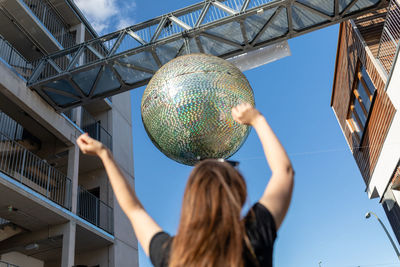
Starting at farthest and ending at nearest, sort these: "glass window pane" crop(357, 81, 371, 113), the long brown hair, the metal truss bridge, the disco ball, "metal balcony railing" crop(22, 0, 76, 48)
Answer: "metal balcony railing" crop(22, 0, 76, 48), "glass window pane" crop(357, 81, 371, 113), the metal truss bridge, the disco ball, the long brown hair

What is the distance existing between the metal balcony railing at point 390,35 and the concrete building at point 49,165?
28.8 feet

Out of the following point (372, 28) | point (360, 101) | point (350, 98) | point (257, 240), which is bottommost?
point (257, 240)

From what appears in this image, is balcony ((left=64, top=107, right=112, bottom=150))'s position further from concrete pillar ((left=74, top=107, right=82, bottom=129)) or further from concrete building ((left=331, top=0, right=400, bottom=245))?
concrete building ((left=331, top=0, right=400, bottom=245))

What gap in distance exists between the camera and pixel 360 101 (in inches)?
492

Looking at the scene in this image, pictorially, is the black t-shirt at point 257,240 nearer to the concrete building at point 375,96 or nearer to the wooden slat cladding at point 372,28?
the concrete building at point 375,96

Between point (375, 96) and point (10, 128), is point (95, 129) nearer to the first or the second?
point (10, 128)

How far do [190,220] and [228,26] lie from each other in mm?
7791

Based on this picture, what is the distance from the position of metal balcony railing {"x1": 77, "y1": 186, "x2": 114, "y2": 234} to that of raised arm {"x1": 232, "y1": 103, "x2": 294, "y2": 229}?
39.3 ft

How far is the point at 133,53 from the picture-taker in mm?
8617

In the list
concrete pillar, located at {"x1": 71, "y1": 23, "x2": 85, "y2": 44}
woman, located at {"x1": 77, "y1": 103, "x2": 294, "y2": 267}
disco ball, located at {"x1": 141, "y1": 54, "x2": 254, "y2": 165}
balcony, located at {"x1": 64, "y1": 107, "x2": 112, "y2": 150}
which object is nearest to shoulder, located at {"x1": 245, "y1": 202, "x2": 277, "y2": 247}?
woman, located at {"x1": 77, "y1": 103, "x2": 294, "y2": 267}

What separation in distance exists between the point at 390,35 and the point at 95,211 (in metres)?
10.5

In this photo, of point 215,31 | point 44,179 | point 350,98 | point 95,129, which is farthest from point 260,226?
point 95,129

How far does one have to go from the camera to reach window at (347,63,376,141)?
11.3 metres

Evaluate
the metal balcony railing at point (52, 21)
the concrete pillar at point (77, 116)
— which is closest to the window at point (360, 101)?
the concrete pillar at point (77, 116)
